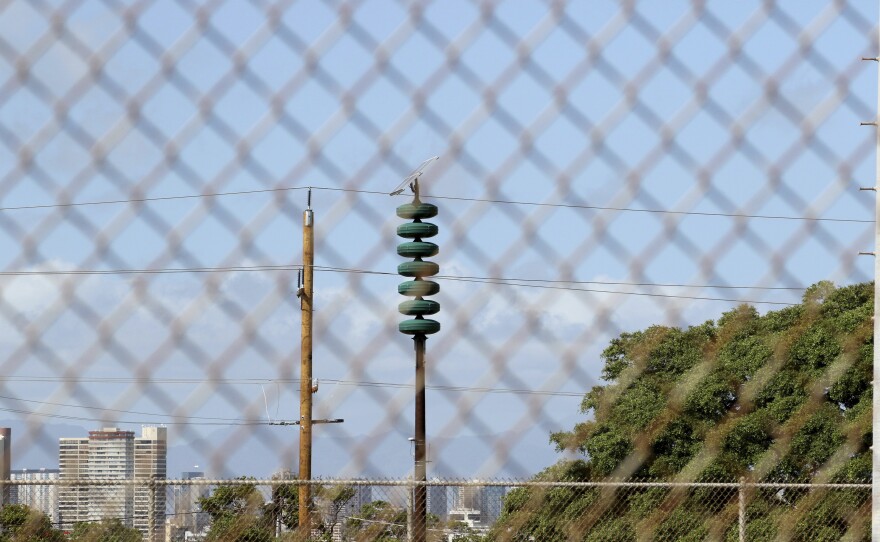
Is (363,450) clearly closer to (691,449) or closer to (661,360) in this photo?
(661,360)

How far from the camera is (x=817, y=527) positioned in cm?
1188

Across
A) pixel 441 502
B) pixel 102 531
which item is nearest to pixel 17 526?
pixel 441 502

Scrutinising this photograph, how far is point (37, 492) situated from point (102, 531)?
111 inches

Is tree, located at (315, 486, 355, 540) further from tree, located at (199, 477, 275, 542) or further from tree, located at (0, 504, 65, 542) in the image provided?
tree, located at (0, 504, 65, 542)

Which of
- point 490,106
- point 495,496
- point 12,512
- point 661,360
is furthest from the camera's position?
point 495,496

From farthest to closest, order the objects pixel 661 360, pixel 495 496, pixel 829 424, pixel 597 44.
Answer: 1. pixel 829 424
2. pixel 495 496
3. pixel 661 360
4. pixel 597 44

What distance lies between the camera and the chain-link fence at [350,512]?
2.71 meters

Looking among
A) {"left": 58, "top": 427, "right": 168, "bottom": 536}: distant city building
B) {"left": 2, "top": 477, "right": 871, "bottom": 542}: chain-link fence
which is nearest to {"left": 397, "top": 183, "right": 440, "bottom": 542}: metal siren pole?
{"left": 2, "top": 477, "right": 871, "bottom": 542}: chain-link fence

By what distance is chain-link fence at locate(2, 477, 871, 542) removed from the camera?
2711mm

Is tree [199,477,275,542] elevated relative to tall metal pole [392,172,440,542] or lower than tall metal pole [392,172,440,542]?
lower

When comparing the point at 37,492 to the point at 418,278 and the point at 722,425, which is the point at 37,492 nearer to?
the point at 722,425

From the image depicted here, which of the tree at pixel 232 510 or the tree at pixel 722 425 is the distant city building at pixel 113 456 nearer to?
the tree at pixel 722 425

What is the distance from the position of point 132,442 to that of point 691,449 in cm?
1833

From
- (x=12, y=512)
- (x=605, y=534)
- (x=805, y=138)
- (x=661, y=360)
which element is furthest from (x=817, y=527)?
(x=805, y=138)
